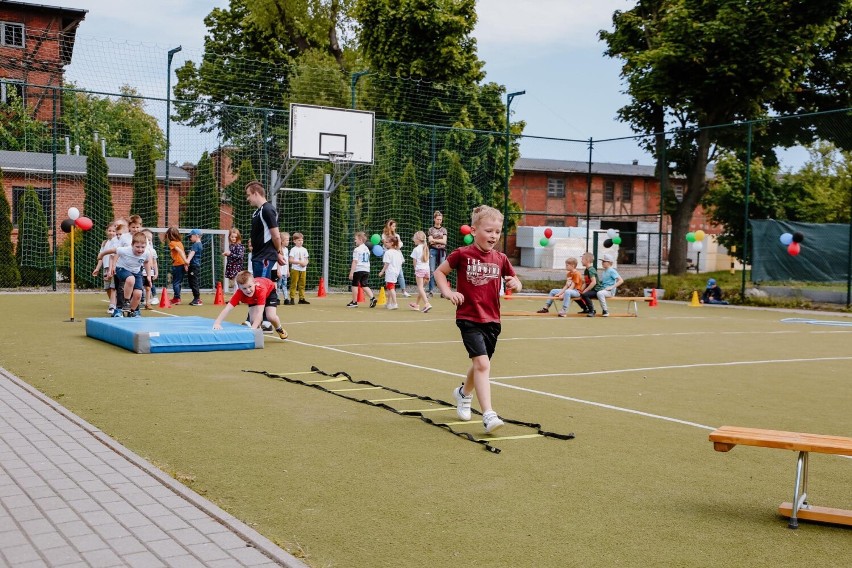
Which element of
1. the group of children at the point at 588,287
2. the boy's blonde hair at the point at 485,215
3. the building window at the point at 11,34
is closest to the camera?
the boy's blonde hair at the point at 485,215

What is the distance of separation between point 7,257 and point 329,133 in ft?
28.6

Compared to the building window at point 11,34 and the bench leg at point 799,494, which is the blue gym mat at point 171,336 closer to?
the bench leg at point 799,494

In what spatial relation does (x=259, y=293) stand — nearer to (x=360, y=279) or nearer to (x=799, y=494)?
(x=799, y=494)

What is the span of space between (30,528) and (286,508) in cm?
118

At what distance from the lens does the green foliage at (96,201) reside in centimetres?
2359

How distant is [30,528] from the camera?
408 centimetres

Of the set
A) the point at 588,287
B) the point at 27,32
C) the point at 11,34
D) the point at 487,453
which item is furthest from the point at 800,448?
the point at 11,34

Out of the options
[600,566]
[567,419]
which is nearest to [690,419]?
[567,419]

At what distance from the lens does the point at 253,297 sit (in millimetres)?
11539

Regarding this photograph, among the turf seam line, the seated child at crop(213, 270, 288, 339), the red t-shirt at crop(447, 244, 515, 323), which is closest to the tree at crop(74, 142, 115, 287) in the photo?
the seated child at crop(213, 270, 288, 339)

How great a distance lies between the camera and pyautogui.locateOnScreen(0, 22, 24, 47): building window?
145 feet

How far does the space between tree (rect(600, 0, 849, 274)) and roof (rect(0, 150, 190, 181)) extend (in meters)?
14.9

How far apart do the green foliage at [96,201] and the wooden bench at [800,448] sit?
21.2 m

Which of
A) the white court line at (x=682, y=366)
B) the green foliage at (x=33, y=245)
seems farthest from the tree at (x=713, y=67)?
the green foliage at (x=33, y=245)
